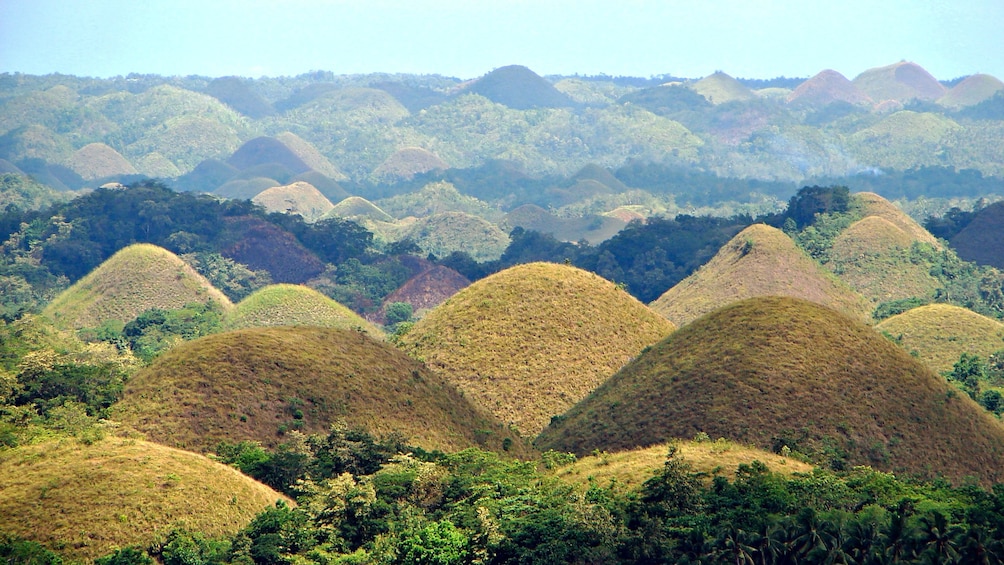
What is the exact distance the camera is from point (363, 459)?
190 feet

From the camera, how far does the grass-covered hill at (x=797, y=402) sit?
6425 cm

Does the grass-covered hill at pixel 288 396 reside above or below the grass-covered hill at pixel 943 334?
above

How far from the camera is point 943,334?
100125mm

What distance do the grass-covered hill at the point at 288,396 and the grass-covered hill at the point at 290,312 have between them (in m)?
37.3

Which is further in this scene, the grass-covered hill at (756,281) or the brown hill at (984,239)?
the brown hill at (984,239)

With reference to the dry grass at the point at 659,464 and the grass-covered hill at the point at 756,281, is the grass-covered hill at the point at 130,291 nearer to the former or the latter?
the grass-covered hill at the point at 756,281

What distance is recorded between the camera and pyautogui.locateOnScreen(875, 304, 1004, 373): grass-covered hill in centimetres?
9706

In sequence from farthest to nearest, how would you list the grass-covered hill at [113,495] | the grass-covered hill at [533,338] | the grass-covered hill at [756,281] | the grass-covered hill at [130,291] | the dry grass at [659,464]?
the grass-covered hill at [130,291] < the grass-covered hill at [756,281] < the grass-covered hill at [533,338] < the dry grass at [659,464] < the grass-covered hill at [113,495]

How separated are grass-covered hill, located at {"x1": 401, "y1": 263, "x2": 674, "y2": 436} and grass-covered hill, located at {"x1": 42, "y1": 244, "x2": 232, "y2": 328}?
43861 millimetres

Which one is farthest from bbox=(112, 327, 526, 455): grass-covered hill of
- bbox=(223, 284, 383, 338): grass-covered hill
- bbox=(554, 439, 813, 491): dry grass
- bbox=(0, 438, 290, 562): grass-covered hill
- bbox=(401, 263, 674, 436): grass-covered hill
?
bbox=(223, 284, 383, 338): grass-covered hill

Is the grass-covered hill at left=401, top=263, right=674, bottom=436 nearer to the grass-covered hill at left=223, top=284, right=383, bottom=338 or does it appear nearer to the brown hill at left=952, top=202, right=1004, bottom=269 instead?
the grass-covered hill at left=223, top=284, right=383, bottom=338

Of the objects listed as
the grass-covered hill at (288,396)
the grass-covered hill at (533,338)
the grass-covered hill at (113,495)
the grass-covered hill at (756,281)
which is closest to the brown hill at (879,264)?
the grass-covered hill at (756,281)

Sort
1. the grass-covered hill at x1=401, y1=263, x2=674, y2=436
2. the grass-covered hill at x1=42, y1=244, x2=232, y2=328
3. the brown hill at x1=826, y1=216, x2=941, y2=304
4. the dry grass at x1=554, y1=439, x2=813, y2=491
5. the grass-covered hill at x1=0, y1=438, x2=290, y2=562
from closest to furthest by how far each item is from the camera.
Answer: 1. the grass-covered hill at x1=0, y1=438, x2=290, y2=562
2. the dry grass at x1=554, y1=439, x2=813, y2=491
3. the grass-covered hill at x1=401, y1=263, x2=674, y2=436
4. the grass-covered hill at x1=42, y1=244, x2=232, y2=328
5. the brown hill at x1=826, y1=216, x2=941, y2=304

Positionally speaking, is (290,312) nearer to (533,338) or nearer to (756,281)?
(533,338)
